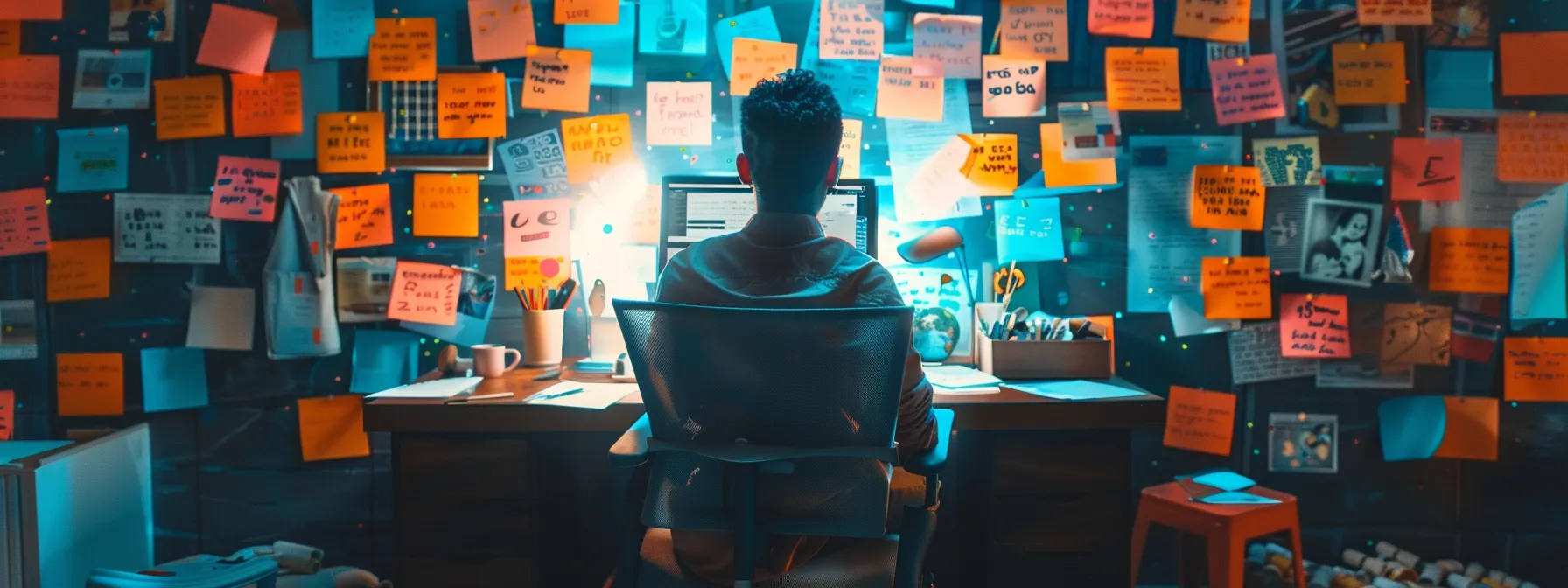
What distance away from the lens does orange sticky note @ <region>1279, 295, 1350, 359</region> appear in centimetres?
237

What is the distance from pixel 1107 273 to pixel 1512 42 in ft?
3.66

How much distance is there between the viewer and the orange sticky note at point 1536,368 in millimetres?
2373

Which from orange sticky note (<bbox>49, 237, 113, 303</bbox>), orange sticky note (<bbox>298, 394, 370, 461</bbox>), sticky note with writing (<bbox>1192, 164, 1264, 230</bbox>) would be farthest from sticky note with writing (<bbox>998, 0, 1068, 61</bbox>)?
orange sticky note (<bbox>49, 237, 113, 303</bbox>)

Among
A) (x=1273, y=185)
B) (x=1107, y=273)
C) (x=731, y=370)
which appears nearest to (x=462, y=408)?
(x=731, y=370)

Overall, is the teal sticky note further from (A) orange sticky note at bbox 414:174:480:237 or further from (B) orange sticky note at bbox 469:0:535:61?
(B) orange sticky note at bbox 469:0:535:61

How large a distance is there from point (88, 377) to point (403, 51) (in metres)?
1.13

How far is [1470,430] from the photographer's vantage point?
7.84ft

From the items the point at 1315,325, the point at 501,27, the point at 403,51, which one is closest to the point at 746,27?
Result: the point at 501,27

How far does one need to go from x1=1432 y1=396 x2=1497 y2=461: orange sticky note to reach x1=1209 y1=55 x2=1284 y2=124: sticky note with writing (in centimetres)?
86

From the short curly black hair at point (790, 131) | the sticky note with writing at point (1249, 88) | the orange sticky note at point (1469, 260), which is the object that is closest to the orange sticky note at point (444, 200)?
the short curly black hair at point (790, 131)

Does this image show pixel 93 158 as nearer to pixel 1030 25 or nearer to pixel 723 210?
pixel 723 210

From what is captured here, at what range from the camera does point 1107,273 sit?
7.79 feet

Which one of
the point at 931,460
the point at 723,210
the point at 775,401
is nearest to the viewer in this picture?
Answer: the point at 775,401

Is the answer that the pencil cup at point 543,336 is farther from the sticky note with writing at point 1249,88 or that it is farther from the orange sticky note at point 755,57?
the sticky note with writing at point 1249,88
